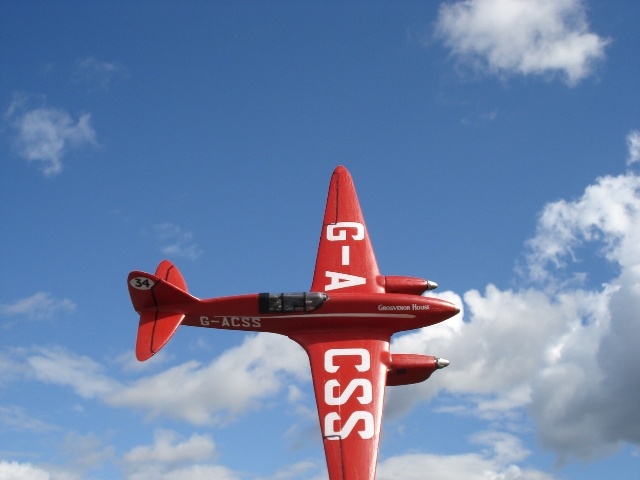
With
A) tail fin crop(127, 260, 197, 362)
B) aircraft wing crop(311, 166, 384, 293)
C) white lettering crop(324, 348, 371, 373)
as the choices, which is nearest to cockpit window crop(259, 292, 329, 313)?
aircraft wing crop(311, 166, 384, 293)

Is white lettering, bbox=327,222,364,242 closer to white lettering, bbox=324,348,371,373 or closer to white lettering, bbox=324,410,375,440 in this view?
white lettering, bbox=324,348,371,373

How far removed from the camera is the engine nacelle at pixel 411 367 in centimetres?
3538

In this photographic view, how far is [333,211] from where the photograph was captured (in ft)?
139

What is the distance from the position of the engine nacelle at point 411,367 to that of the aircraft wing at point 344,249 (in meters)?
4.08

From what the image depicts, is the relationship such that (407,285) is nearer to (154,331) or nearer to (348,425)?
(348,425)

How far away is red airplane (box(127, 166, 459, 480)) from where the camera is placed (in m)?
33.6

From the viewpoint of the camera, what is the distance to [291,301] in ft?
120

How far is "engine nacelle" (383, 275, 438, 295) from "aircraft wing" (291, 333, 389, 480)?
114 inches

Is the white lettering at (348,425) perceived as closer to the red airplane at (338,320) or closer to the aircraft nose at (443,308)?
the red airplane at (338,320)

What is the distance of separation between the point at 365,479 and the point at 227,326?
1132 centimetres

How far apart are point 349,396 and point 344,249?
9.14m

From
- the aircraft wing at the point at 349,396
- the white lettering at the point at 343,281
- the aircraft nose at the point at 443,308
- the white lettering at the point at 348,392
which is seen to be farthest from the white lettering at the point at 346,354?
the aircraft nose at the point at 443,308

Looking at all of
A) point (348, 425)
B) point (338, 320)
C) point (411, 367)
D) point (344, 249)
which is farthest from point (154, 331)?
point (411, 367)

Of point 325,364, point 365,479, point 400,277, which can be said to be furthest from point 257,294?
point 365,479
